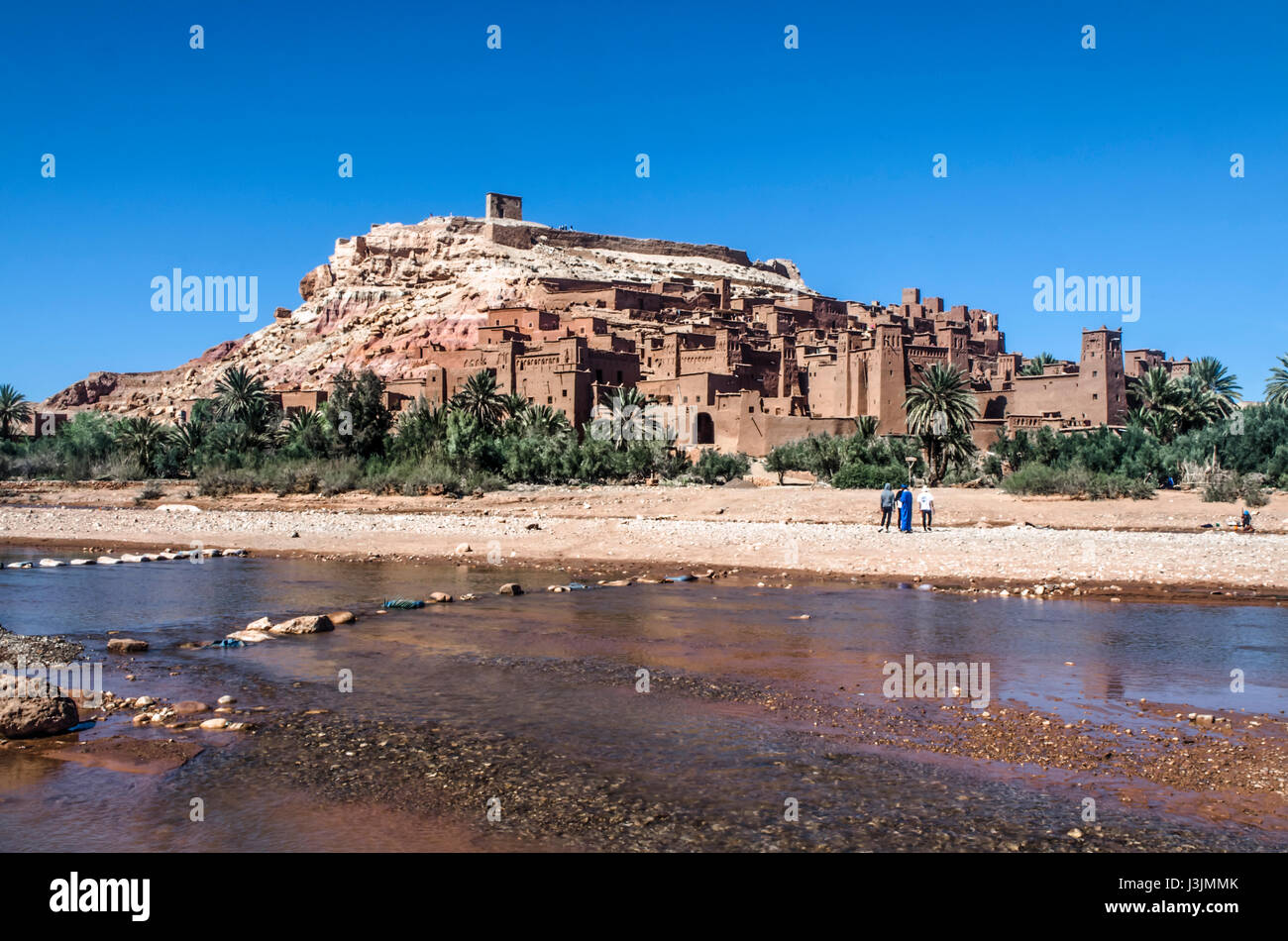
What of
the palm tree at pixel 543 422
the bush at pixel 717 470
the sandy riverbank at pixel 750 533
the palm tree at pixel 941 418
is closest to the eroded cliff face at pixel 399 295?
the palm tree at pixel 543 422

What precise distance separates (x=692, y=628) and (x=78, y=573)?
515 inches

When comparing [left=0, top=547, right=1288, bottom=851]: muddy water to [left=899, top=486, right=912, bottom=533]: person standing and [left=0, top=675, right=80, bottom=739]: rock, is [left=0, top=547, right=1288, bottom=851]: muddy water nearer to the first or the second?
[left=0, top=675, right=80, bottom=739]: rock

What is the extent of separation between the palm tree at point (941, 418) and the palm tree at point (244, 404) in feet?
99.4

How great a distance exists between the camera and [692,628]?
38.8 feet

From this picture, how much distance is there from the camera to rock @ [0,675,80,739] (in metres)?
6.96

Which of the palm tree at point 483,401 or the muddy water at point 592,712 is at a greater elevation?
the palm tree at point 483,401

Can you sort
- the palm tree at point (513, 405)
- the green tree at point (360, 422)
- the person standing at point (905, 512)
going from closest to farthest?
the person standing at point (905, 512)
the green tree at point (360, 422)
the palm tree at point (513, 405)

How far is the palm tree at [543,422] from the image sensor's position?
43.8m

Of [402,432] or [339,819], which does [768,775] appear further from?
[402,432]

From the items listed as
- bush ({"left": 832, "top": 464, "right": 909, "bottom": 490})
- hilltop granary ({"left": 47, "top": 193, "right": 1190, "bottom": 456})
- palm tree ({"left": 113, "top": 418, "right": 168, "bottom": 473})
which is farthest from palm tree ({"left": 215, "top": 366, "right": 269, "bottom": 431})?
bush ({"left": 832, "top": 464, "right": 909, "bottom": 490})

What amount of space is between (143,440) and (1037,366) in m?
50.3

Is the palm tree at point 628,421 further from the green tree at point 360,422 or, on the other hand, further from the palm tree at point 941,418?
the palm tree at point 941,418
